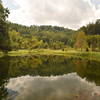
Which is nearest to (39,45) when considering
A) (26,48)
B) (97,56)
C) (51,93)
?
(26,48)

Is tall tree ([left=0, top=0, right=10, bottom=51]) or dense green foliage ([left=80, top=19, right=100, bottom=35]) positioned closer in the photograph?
tall tree ([left=0, top=0, right=10, bottom=51])

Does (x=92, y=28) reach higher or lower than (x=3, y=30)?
higher

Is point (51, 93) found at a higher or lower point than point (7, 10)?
lower

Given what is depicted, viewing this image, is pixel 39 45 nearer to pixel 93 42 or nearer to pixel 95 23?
pixel 95 23

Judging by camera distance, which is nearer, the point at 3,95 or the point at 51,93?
the point at 3,95

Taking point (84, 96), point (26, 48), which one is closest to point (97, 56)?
point (84, 96)

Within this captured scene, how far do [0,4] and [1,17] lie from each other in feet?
13.5

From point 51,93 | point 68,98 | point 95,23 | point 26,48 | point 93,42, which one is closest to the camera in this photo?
point 68,98

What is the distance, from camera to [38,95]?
22547 mm

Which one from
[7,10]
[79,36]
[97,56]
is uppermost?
[7,10]

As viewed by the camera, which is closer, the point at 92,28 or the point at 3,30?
the point at 3,30

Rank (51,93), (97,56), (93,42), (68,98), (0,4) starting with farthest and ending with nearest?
1. (93,42)
2. (97,56)
3. (0,4)
4. (51,93)
5. (68,98)

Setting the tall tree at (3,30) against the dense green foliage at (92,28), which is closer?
the tall tree at (3,30)

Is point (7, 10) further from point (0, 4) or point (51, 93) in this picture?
point (51, 93)
